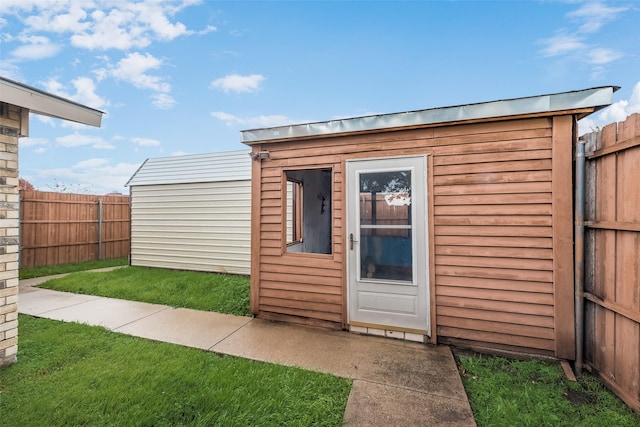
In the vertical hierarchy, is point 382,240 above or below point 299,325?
above

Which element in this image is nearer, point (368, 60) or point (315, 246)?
point (315, 246)

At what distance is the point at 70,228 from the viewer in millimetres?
8062

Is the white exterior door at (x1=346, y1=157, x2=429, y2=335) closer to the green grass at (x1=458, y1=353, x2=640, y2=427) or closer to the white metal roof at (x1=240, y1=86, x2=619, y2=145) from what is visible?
the white metal roof at (x1=240, y1=86, x2=619, y2=145)

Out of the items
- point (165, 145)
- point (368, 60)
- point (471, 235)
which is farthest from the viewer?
point (165, 145)

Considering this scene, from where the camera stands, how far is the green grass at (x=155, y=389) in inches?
71.4

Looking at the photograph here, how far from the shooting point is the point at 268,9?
5.24 m

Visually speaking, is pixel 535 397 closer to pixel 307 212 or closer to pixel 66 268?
pixel 307 212

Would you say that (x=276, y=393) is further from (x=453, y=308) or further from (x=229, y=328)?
(x=453, y=308)

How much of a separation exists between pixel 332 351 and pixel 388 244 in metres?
1.32

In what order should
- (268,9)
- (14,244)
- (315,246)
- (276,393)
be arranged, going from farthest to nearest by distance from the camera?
(268,9) < (315,246) < (14,244) < (276,393)

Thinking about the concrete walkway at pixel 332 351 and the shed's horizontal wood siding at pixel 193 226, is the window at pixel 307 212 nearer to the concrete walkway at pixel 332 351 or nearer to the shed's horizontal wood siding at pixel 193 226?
the concrete walkway at pixel 332 351

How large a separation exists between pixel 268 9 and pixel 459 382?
643 centimetres

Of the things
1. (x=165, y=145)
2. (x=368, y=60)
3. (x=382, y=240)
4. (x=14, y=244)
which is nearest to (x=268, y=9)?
(x=368, y=60)

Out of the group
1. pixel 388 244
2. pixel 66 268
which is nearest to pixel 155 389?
pixel 388 244
